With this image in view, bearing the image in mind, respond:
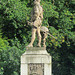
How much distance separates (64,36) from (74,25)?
1712mm

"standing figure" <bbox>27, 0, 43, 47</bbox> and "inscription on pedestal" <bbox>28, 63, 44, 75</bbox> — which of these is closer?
"inscription on pedestal" <bbox>28, 63, 44, 75</bbox>

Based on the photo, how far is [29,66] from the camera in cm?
2456

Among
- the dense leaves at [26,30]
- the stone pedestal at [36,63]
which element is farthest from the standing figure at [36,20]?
the dense leaves at [26,30]

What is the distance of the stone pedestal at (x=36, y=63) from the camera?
24.5 metres

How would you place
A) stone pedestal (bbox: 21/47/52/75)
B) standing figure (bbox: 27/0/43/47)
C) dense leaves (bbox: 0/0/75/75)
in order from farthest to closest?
dense leaves (bbox: 0/0/75/75)
standing figure (bbox: 27/0/43/47)
stone pedestal (bbox: 21/47/52/75)

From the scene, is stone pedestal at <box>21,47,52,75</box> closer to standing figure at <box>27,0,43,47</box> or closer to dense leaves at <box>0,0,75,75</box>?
standing figure at <box>27,0,43,47</box>

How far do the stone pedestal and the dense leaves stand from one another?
8582 mm

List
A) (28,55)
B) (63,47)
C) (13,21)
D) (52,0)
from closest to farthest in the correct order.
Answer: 1. (28,55)
2. (13,21)
3. (52,0)
4. (63,47)

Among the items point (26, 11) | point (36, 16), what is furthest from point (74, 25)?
point (36, 16)

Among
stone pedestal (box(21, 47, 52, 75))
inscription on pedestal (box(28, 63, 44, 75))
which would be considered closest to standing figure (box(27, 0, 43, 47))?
stone pedestal (box(21, 47, 52, 75))

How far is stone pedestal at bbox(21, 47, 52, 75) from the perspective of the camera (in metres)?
24.5

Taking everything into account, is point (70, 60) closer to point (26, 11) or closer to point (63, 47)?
point (63, 47)

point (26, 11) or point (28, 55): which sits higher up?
point (26, 11)

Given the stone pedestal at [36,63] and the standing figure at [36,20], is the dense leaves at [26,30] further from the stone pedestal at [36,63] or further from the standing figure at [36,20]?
the stone pedestal at [36,63]
